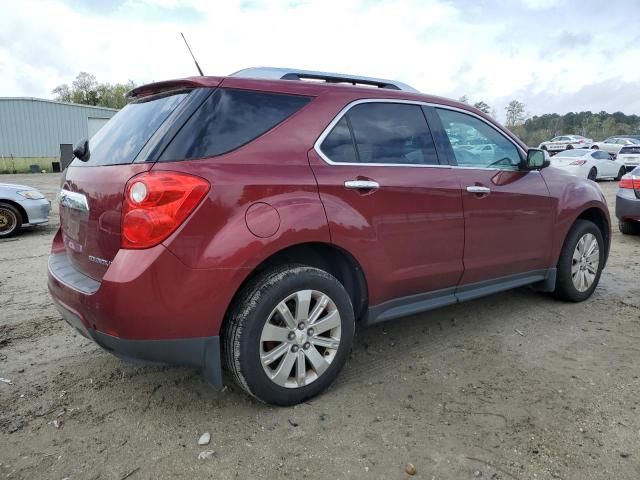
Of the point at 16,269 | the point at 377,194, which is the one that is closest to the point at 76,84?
the point at 16,269

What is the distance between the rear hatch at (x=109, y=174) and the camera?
2416mm

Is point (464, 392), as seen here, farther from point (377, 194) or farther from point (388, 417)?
point (377, 194)

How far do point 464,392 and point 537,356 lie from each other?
83 centimetres

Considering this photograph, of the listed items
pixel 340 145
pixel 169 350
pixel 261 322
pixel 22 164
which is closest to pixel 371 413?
pixel 261 322

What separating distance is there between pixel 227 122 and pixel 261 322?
103 cm

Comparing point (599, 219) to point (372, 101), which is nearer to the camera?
point (372, 101)

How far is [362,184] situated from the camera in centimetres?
286

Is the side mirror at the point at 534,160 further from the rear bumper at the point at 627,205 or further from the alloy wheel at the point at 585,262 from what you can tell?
the rear bumper at the point at 627,205

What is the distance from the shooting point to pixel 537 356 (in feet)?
11.2

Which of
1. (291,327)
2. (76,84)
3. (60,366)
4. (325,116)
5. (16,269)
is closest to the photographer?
(291,327)

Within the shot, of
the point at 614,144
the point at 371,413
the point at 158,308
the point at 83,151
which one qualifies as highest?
the point at 614,144

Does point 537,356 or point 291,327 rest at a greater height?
point 291,327

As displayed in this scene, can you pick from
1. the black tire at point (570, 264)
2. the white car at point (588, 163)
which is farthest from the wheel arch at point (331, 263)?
the white car at point (588, 163)

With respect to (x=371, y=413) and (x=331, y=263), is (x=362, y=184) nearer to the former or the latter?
(x=331, y=263)
